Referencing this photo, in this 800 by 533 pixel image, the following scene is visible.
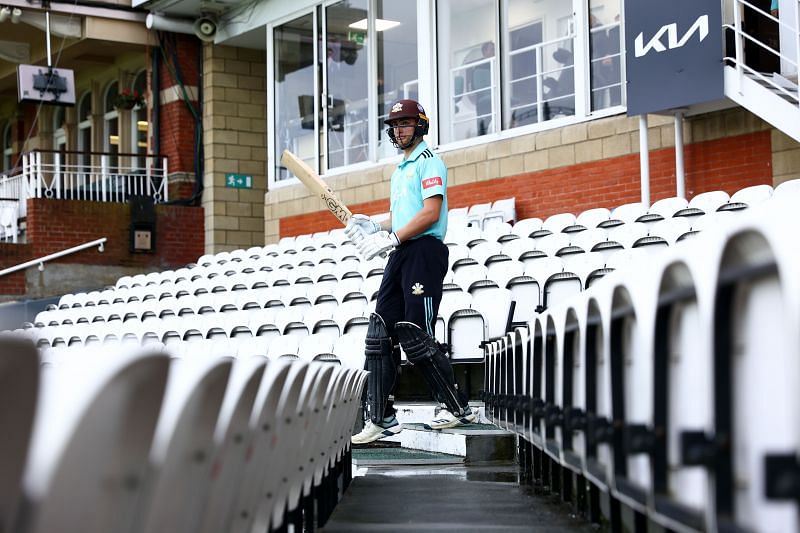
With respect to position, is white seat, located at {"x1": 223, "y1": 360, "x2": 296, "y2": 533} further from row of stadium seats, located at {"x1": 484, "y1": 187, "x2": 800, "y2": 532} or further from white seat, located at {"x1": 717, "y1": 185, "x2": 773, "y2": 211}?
white seat, located at {"x1": 717, "y1": 185, "x2": 773, "y2": 211}

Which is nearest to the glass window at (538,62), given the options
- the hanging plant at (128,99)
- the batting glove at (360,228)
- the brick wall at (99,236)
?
the brick wall at (99,236)

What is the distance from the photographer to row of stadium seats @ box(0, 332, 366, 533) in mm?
1189

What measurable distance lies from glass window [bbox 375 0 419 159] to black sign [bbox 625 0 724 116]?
4719mm

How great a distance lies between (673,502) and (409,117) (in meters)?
4.03

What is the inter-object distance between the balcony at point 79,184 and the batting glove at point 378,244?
518 inches

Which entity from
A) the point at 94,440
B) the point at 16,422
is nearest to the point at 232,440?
the point at 94,440

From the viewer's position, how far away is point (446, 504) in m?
4.36

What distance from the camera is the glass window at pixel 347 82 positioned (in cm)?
1641

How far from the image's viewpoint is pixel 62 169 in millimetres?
21938

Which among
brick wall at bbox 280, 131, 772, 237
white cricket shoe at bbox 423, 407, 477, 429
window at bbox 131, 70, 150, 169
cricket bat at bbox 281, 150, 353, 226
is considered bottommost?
white cricket shoe at bbox 423, 407, 477, 429

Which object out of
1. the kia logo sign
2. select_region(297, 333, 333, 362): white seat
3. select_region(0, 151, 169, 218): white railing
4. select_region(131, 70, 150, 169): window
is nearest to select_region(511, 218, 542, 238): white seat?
the kia logo sign

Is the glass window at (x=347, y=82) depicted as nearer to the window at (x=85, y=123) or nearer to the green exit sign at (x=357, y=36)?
the green exit sign at (x=357, y=36)

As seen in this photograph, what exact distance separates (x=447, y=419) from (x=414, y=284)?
0.83 meters

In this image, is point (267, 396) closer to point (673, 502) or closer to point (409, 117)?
point (673, 502)
